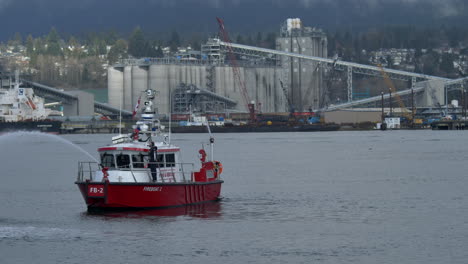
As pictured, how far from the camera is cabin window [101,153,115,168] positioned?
45356mm

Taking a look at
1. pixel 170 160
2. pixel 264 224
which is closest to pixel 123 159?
pixel 170 160

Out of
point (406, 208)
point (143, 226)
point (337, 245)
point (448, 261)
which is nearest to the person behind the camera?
point (448, 261)

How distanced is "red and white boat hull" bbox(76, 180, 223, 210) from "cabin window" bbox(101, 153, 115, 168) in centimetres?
121

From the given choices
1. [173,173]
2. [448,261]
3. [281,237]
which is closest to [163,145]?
[173,173]

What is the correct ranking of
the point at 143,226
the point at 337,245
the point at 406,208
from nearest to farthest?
the point at 337,245 → the point at 143,226 → the point at 406,208

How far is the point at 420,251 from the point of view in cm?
3797

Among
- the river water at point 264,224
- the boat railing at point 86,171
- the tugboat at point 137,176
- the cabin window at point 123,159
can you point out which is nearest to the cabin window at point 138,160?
the tugboat at point 137,176

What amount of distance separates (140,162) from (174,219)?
316cm

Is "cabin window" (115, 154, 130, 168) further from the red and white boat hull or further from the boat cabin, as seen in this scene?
the red and white boat hull

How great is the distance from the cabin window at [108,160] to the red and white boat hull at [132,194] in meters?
1.21

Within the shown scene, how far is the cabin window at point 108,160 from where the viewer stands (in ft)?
149

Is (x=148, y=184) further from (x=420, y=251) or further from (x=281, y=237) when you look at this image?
(x=420, y=251)

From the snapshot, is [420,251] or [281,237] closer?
[420,251]

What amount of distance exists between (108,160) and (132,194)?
204 centimetres
